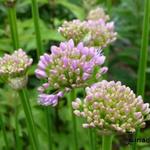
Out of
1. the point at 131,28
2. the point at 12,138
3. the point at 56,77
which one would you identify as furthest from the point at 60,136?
the point at 56,77

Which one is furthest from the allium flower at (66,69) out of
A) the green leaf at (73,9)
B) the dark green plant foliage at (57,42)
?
the green leaf at (73,9)

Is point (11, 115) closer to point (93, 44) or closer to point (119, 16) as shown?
point (93, 44)

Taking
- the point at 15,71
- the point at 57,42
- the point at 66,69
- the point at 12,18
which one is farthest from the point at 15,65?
the point at 57,42

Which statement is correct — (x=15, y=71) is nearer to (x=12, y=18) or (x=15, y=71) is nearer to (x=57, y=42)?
(x=12, y=18)

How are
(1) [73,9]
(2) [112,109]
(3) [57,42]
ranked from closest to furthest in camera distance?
(2) [112,109] < (1) [73,9] < (3) [57,42]

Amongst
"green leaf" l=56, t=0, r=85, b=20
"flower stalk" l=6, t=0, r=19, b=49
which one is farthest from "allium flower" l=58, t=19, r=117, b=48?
"green leaf" l=56, t=0, r=85, b=20

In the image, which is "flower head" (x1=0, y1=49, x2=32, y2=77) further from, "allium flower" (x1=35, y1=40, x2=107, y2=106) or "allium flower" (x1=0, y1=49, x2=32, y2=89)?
"allium flower" (x1=35, y1=40, x2=107, y2=106)
